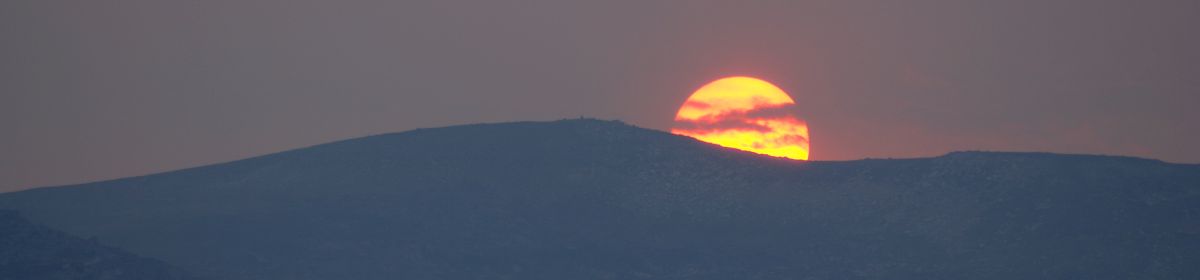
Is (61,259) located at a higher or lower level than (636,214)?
lower

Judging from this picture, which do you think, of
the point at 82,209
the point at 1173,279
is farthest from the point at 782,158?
the point at 82,209

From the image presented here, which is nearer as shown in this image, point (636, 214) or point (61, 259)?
point (61, 259)

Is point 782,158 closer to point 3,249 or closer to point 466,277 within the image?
point 466,277

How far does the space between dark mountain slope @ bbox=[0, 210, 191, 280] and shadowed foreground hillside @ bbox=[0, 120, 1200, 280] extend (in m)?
4.11

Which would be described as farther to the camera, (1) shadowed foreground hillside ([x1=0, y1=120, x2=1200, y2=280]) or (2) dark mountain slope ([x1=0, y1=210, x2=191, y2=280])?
(1) shadowed foreground hillside ([x1=0, y1=120, x2=1200, y2=280])

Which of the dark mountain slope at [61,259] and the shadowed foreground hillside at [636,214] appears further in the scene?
the shadowed foreground hillside at [636,214]

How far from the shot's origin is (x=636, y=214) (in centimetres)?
9212

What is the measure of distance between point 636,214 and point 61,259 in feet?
114

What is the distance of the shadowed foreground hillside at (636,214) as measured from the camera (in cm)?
8069

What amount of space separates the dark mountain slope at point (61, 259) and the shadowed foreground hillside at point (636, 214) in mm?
4108

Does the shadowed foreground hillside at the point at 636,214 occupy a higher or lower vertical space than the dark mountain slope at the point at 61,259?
higher

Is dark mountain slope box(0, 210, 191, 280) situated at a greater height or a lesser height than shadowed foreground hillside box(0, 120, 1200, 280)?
lesser

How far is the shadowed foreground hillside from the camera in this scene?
80688 millimetres

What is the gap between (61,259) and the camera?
7106cm
